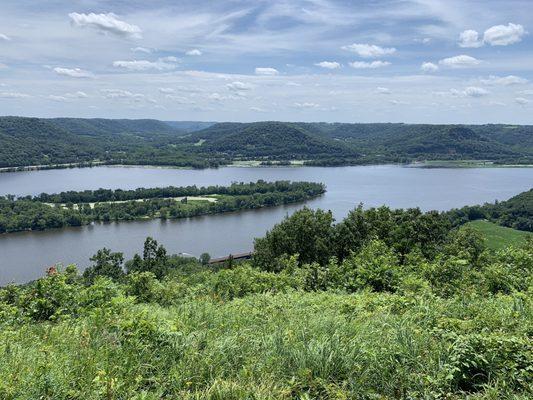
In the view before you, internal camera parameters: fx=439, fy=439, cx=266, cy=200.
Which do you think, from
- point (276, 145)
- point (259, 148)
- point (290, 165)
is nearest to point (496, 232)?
point (290, 165)

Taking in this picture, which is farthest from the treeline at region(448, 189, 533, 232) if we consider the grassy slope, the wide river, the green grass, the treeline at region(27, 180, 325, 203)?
the grassy slope

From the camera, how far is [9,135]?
144375mm

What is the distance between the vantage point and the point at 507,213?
2351 inches

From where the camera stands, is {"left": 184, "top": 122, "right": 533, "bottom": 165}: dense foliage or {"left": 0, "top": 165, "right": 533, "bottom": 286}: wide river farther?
{"left": 184, "top": 122, "right": 533, "bottom": 165}: dense foliage

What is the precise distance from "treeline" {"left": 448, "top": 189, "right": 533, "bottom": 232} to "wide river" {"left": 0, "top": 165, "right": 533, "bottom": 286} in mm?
5606

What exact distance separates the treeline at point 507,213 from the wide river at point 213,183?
221 inches

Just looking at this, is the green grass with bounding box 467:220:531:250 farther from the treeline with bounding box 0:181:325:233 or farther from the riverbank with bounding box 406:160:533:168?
the riverbank with bounding box 406:160:533:168

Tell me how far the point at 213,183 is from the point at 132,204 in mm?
29465

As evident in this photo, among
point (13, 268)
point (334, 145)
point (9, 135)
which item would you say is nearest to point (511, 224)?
point (13, 268)

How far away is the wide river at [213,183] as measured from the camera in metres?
46.2

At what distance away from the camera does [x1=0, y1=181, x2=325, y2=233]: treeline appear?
60.9 metres

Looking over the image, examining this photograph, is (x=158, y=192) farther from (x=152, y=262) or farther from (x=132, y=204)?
(x=152, y=262)

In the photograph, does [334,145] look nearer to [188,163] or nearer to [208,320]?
[188,163]

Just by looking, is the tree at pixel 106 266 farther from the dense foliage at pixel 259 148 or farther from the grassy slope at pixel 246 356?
the dense foliage at pixel 259 148
